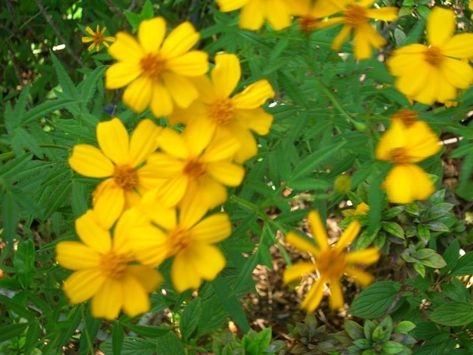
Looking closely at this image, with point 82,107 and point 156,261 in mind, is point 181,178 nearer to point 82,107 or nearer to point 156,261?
point 156,261

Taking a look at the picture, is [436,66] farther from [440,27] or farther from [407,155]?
[407,155]

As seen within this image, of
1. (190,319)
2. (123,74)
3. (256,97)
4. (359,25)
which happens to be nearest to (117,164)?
(123,74)

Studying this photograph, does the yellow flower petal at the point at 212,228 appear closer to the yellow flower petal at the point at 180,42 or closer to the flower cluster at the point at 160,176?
the flower cluster at the point at 160,176

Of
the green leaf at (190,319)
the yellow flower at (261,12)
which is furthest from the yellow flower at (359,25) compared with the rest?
the green leaf at (190,319)

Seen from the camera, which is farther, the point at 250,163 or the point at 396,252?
the point at 396,252

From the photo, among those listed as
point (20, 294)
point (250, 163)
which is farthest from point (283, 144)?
point (20, 294)
